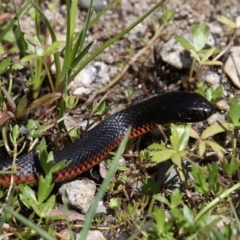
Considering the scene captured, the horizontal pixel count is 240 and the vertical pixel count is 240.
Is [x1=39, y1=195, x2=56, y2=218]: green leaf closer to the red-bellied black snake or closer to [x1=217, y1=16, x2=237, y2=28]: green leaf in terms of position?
the red-bellied black snake

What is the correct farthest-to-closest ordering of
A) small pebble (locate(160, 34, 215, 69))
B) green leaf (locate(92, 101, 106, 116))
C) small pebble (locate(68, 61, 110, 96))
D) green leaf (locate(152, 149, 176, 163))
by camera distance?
small pebble (locate(160, 34, 215, 69)), small pebble (locate(68, 61, 110, 96)), green leaf (locate(92, 101, 106, 116)), green leaf (locate(152, 149, 176, 163))

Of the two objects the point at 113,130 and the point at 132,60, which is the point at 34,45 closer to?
the point at 113,130

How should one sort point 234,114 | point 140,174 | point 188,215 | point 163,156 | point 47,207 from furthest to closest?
1. point 140,174
2. point 234,114
3. point 163,156
4. point 47,207
5. point 188,215

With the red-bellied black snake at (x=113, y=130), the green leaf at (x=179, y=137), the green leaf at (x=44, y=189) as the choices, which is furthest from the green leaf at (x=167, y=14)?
the green leaf at (x=44, y=189)

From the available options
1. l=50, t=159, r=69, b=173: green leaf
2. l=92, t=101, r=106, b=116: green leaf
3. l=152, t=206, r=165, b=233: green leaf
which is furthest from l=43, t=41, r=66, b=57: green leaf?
l=152, t=206, r=165, b=233: green leaf

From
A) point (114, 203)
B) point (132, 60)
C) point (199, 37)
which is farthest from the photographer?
point (132, 60)

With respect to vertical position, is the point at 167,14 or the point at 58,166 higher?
the point at 167,14

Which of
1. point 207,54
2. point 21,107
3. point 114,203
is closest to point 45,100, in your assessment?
point 21,107

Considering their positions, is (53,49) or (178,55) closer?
(53,49)

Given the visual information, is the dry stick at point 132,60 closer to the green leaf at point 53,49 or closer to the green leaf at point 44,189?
the green leaf at point 53,49
